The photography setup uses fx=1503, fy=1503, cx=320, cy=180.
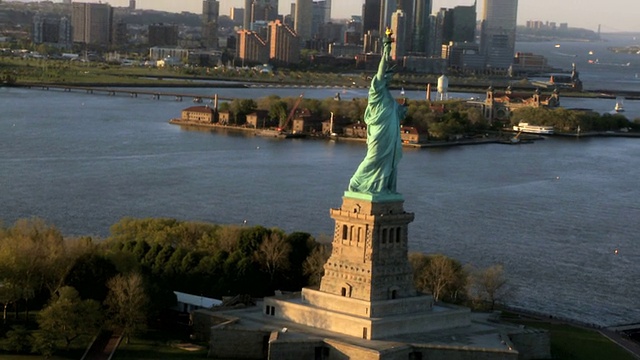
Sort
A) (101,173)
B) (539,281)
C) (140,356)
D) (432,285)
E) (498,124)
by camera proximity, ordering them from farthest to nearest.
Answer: (498,124) → (101,173) → (539,281) → (432,285) → (140,356)

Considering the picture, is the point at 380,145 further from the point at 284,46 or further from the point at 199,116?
the point at 284,46

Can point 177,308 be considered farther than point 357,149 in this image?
No

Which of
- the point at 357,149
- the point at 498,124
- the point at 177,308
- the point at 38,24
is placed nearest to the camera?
the point at 177,308

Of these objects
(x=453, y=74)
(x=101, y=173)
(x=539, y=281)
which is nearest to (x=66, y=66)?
(x=453, y=74)

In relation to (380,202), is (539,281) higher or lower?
lower

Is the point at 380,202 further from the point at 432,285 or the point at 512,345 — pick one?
the point at 432,285

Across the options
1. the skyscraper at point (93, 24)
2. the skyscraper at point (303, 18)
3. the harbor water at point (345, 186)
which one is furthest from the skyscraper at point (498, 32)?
the harbor water at point (345, 186)

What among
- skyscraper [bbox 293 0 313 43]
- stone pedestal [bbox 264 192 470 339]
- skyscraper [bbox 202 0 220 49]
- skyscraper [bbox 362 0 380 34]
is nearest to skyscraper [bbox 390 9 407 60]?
skyscraper [bbox 362 0 380 34]
